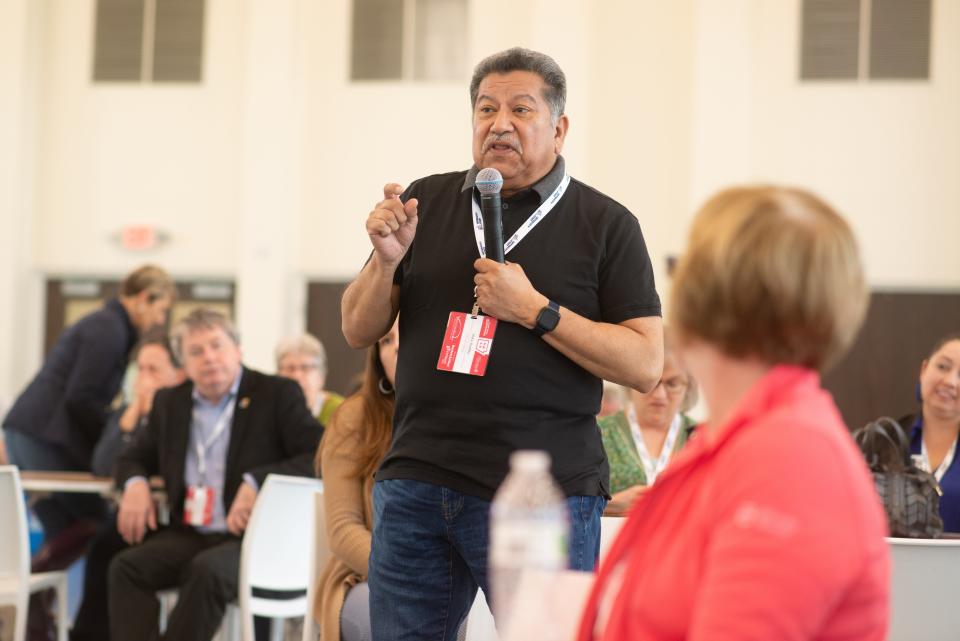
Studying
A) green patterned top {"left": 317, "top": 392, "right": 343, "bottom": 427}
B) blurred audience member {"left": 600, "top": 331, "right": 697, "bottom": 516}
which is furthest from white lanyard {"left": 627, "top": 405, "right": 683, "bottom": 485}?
green patterned top {"left": 317, "top": 392, "right": 343, "bottom": 427}

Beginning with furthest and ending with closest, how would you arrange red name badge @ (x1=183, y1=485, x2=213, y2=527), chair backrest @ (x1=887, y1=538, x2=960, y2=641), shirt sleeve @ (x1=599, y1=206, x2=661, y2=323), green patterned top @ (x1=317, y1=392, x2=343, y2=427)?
1. green patterned top @ (x1=317, y1=392, x2=343, y2=427)
2. red name badge @ (x1=183, y1=485, x2=213, y2=527)
3. chair backrest @ (x1=887, y1=538, x2=960, y2=641)
4. shirt sleeve @ (x1=599, y1=206, x2=661, y2=323)

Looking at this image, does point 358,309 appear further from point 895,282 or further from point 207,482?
point 895,282

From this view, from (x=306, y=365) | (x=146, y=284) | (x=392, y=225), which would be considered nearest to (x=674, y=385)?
(x=392, y=225)

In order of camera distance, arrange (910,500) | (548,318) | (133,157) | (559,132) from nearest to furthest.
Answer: (548,318), (559,132), (910,500), (133,157)

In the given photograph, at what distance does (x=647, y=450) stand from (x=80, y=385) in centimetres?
315

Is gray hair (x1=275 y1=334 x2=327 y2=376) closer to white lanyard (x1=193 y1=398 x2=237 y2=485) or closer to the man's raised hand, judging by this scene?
white lanyard (x1=193 y1=398 x2=237 y2=485)

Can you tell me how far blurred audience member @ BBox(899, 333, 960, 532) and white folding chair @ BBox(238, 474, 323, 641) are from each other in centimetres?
230

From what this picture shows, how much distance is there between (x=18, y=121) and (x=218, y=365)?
23.1ft

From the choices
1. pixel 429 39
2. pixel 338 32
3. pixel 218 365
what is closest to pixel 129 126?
pixel 338 32

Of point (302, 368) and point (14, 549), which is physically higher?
point (302, 368)

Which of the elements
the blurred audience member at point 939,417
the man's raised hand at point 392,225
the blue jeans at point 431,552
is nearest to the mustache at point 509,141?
the man's raised hand at point 392,225

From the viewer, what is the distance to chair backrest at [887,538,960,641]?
274 centimetres

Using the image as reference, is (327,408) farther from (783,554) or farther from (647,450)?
(783,554)

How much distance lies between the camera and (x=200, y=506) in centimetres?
422
